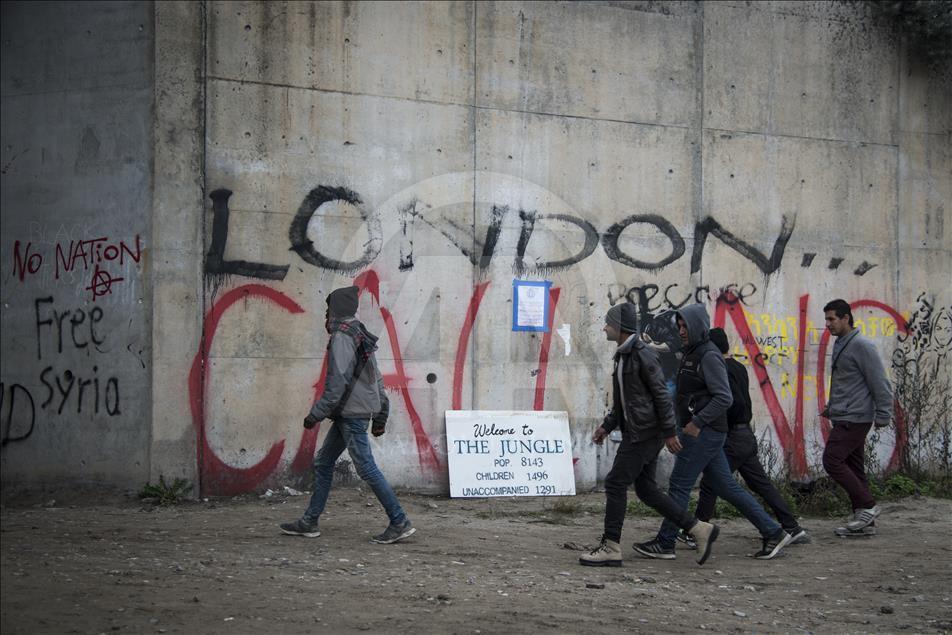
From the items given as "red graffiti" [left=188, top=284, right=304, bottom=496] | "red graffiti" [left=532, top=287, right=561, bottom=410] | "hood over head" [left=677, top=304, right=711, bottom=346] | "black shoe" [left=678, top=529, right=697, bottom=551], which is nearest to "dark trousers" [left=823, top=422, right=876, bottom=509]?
"black shoe" [left=678, top=529, right=697, bottom=551]

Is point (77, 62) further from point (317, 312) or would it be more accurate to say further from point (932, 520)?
point (932, 520)

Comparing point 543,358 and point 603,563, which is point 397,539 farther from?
point 543,358

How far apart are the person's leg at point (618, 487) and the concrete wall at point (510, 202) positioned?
10.6ft

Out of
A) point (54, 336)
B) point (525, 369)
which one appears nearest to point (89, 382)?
point (54, 336)

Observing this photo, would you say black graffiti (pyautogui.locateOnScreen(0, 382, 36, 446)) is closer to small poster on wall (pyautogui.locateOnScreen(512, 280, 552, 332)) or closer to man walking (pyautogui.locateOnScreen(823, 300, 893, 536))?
small poster on wall (pyautogui.locateOnScreen(512, 280, 552, 332))

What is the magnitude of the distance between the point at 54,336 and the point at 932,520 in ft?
26.7

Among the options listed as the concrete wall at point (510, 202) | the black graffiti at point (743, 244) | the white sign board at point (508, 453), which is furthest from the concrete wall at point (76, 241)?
the black graffiti at point (743, 244)

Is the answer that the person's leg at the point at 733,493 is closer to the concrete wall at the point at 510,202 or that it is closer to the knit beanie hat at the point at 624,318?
the knit beanie hat at the point at 624,318

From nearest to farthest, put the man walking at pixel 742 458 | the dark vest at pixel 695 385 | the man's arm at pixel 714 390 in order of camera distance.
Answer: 1. the man's arm at pixel 714 390
2. the dark vest at pixel 695 385
3. the man walking at pixel 742 458

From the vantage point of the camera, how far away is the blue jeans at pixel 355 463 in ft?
26.5

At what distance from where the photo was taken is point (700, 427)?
8008 millimetres

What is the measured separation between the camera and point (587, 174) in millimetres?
11258

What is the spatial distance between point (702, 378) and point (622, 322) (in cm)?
87

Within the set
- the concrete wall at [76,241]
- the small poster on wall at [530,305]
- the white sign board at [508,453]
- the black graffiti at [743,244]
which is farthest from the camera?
the black graffiti at [743,244]
